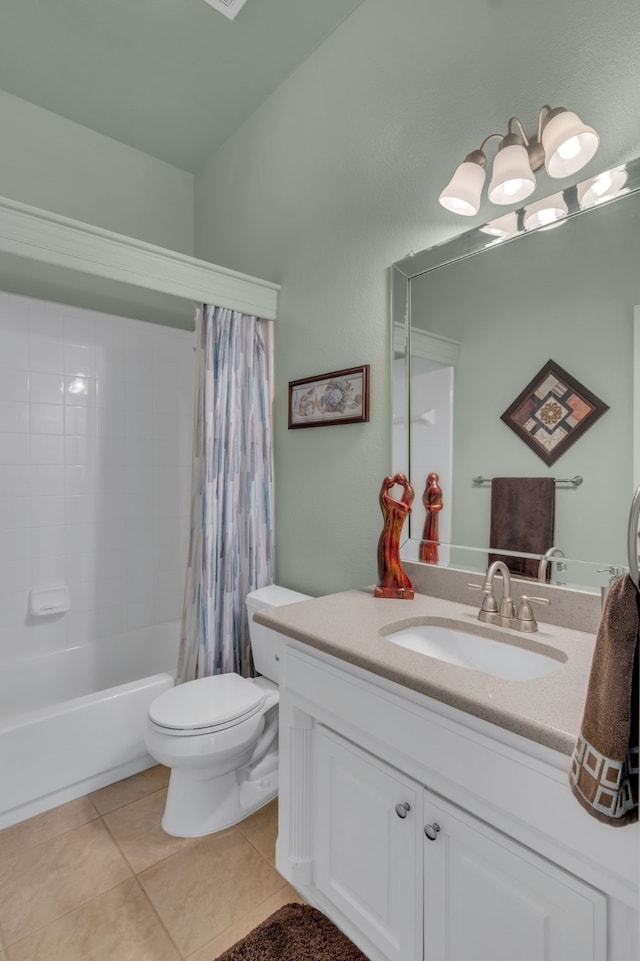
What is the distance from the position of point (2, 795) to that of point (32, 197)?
8.46ft

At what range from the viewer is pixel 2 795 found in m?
1.65

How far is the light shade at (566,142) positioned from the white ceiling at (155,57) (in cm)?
121

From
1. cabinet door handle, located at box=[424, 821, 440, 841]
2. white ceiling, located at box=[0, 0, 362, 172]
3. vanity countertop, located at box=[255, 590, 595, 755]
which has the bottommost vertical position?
cabinet door handle, located at box=[424, 821, 440, 841]

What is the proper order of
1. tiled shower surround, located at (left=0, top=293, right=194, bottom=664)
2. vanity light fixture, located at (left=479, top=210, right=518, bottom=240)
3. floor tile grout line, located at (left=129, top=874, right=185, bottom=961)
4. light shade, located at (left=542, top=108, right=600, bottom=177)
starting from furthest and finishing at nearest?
tiled shower surround, located at (left=0, top=293, right=194, bottom=664) → vanity light fixture, located at (left=479, top=210, right=518, bottom=240) → floor tile grout line, located at (left=129, top=874, right=185, bottom=961) → light shade, located at (left=542, top=108, right=600, bottom=177)

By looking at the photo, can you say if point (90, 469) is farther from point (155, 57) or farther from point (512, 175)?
point (512, 175)

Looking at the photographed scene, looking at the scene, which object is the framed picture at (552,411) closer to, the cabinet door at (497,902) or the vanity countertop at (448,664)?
the vanity countertop at (448,664)

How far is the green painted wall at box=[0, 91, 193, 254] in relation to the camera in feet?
7.61

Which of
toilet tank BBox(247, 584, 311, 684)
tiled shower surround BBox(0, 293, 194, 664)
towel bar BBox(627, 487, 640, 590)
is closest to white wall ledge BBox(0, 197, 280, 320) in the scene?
tiled shower surround BBox(0, 293, 194, 664)

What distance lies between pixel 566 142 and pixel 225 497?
162 cm

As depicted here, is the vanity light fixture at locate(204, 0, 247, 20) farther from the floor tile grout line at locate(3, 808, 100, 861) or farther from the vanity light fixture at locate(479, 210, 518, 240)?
the floor tile grout line at locate(3, 808, 100, 861)

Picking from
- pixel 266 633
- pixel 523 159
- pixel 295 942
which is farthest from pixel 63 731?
pixel 523 159

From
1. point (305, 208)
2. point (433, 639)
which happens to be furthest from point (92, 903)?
point (305, 208)

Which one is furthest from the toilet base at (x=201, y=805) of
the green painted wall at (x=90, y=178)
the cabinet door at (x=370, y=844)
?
the green painted wall at (x=90, y=178)

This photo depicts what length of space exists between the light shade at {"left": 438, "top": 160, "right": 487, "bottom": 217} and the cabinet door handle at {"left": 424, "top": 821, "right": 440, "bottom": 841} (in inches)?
61.6
